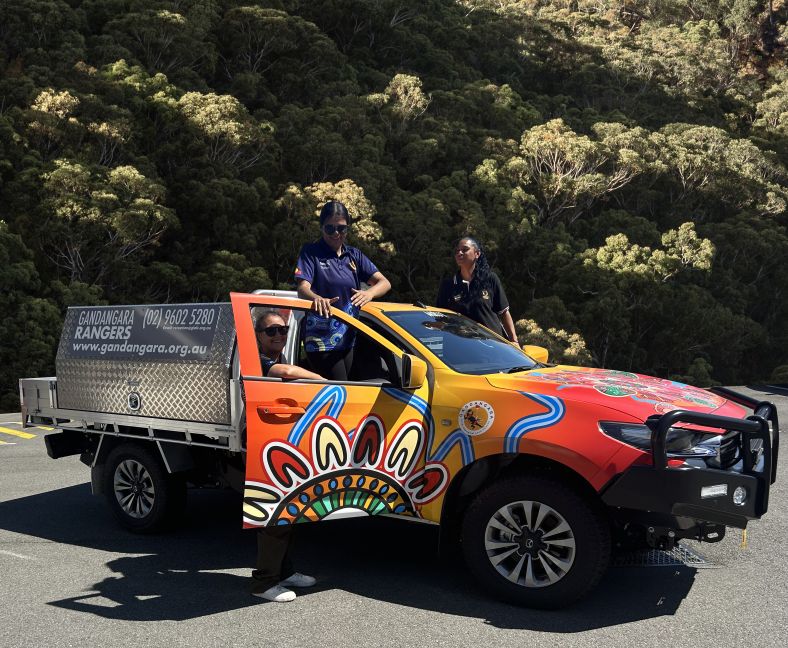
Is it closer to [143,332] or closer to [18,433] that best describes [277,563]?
[143,332]

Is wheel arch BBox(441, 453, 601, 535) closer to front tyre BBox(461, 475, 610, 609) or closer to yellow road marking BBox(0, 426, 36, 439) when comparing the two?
front tyre BBox(461, 475, 610, 609)

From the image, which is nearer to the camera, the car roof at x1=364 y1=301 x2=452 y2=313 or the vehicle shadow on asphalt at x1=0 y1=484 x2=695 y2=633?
the vehicle shadow on asphalt at x1=0 y1=484 x2=695 y2=633

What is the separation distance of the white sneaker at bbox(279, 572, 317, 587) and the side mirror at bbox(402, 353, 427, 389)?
1297mm

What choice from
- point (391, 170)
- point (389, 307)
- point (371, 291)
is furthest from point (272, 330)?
point (391, 170)

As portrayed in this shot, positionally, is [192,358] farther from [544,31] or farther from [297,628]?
[544,31]

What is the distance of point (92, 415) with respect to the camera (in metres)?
6.37

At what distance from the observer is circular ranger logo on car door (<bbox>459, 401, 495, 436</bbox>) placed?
15.8 feet

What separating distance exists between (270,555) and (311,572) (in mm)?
682

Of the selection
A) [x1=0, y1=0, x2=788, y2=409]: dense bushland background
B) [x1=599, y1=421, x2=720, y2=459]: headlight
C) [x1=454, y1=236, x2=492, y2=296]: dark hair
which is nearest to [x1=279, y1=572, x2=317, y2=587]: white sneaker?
[x1=599, y1=421, x2=720, y2=459]: headlight

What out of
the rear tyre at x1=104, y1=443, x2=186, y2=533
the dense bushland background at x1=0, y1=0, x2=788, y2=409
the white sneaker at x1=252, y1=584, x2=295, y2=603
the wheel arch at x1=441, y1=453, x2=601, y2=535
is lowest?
the white sneaker at x1=252, y1=584, x2=295, y2=603

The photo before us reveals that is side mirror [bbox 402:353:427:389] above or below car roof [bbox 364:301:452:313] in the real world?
below

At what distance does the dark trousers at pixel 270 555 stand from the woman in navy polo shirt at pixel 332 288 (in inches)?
43.3

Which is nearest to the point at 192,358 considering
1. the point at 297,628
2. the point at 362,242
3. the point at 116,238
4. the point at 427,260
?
the point at 297,628

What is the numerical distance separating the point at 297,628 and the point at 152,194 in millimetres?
21740
